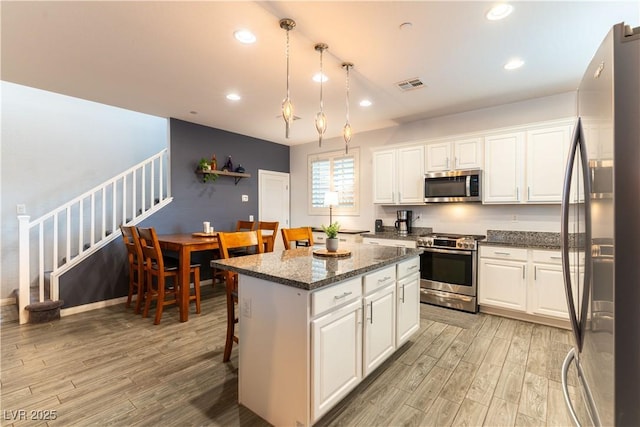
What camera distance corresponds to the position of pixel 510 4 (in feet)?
6.55

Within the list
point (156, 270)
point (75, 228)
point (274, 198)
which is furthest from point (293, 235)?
point (75, 228)

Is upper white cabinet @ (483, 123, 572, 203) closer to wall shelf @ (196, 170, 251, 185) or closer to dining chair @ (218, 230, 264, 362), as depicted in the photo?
dining chair @ (218, 230, 264, 362)

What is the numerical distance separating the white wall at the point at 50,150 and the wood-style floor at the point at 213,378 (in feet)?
5.89

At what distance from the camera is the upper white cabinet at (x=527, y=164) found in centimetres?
331

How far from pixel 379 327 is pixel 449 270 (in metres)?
2.01

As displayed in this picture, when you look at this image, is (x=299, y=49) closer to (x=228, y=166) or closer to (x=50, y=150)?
(x=228, y=166)

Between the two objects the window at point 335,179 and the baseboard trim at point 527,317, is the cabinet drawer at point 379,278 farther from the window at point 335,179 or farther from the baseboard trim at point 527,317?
the window at point 335,179

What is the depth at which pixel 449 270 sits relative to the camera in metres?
3.76

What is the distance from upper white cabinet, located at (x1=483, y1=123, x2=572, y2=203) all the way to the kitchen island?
2374 millimetres

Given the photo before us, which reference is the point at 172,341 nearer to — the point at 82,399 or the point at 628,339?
the point at 82,399

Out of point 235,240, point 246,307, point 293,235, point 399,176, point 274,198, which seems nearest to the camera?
point 246,307

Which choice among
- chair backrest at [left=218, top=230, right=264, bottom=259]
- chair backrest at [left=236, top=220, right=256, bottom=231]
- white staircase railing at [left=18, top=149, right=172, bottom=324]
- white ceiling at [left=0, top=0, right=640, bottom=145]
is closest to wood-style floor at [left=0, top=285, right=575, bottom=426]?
white staircase railing at [left=18, top=149, right=172, bottom=324]

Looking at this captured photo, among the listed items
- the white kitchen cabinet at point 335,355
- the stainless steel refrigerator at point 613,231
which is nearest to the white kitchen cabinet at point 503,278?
the white kitchen cabinet at point 335,355

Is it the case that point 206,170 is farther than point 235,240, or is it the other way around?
point 206,170
